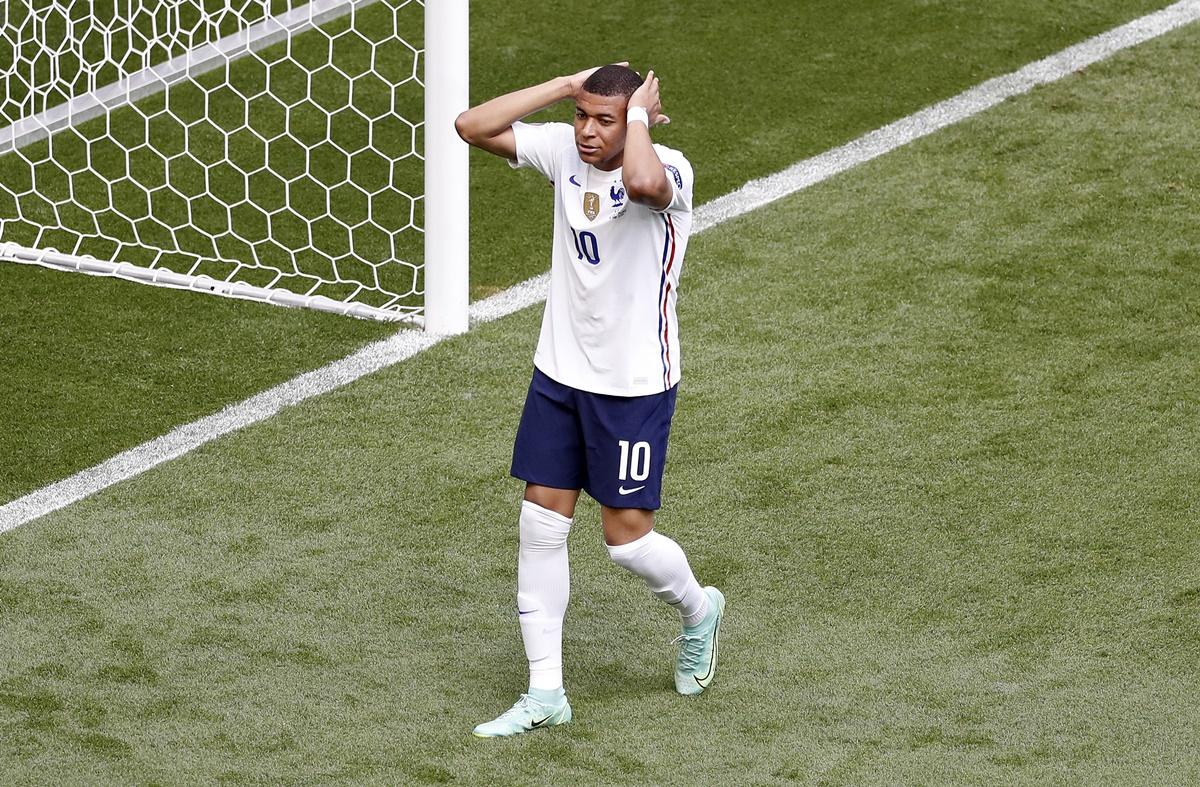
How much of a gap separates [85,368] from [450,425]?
141cm

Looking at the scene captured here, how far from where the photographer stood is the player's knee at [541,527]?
4.54m

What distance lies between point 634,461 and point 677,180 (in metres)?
0.68

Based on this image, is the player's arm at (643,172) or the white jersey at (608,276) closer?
the player's arm at (643,172)

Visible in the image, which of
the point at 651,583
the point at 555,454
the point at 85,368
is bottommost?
the point at 85,368

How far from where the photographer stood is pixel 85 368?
680 cm

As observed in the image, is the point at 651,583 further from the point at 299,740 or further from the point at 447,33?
the point at 447,33

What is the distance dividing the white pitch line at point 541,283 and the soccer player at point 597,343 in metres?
2.00

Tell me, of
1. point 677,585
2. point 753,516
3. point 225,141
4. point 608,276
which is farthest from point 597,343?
point 225,141

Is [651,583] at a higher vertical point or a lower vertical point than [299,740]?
higher

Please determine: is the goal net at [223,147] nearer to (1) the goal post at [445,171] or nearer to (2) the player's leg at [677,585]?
(1) the goal post at [445,171]

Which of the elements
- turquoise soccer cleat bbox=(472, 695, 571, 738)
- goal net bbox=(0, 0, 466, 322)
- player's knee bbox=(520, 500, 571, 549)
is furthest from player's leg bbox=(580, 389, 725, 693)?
goal net bbox=(0, 0, 466, 322)

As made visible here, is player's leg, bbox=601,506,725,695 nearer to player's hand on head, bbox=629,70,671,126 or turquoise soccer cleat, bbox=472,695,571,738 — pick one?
turquoise soccer cleat, bbox=472,695,571,738

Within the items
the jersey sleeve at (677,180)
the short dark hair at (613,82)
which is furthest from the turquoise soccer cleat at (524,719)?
the short dark hair at (613,82)

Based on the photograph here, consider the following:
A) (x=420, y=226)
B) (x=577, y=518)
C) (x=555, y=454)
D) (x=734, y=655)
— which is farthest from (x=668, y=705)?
(x=420, y=226)
